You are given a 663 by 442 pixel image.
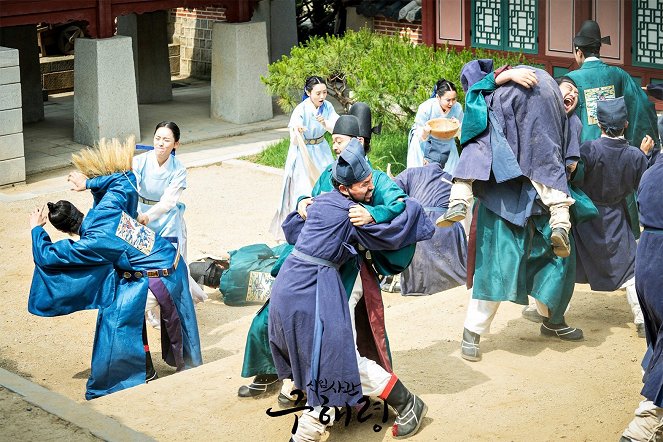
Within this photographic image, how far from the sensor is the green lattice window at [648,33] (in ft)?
45.1

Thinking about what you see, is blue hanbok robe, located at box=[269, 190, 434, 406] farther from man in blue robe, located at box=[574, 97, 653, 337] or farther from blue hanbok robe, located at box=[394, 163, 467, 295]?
blue hanbok robe, located at box=[394, 163, 467, 295]

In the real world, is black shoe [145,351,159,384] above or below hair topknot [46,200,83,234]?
below

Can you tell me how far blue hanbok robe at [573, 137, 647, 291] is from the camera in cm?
715

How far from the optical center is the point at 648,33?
13.9m

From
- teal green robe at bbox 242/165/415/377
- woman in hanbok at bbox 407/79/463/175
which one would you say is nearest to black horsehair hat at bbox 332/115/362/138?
teal green robe at bbox 242/165/415/377

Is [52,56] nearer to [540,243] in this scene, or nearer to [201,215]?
[201,215]

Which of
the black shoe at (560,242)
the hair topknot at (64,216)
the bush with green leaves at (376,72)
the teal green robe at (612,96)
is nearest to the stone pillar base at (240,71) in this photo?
the bush with green leaves at (376,72)

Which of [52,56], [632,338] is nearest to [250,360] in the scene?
[632,338]

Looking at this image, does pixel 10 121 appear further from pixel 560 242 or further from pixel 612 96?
pixel 560 242

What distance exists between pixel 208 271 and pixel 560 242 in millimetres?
3759

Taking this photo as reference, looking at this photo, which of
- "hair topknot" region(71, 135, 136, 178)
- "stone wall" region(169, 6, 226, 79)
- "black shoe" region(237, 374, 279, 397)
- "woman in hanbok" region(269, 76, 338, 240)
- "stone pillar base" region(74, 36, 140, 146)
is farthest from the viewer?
"stone wall" region(169, 6, 226, 79)

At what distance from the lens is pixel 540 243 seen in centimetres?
673

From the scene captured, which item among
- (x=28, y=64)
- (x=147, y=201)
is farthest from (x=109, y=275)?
(x=28, y=64)

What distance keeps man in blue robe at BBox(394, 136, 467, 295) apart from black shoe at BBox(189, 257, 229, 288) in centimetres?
152
